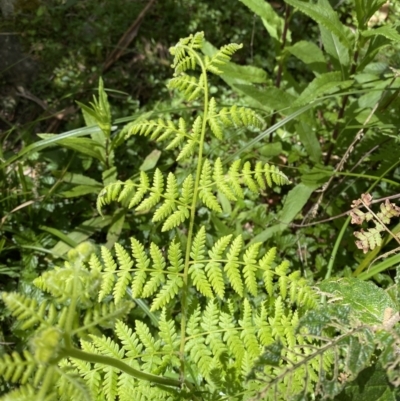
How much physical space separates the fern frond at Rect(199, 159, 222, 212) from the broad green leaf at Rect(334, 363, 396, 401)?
66 centimetres

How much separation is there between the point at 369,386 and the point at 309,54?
1756 millimetres

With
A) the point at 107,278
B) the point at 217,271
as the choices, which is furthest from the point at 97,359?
the point at 217,271

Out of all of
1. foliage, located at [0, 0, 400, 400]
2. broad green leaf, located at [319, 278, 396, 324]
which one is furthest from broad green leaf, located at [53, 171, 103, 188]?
broad green leaf, located at [319, 278, 396, 324]

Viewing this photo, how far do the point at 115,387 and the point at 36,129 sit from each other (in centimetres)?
249

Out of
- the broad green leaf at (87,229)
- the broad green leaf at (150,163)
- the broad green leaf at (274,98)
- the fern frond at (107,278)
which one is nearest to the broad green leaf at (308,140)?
the broad green leaf at (274,98)

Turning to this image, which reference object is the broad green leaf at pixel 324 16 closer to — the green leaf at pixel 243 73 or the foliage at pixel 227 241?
the foliage at pixel 227 241

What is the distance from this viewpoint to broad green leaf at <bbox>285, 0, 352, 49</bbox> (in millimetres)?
2133

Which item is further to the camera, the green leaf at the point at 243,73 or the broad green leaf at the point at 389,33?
the green leaf at the point at 243,73

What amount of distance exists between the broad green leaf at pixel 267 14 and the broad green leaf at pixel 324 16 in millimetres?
346

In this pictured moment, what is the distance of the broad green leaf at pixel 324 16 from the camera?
2.13 m

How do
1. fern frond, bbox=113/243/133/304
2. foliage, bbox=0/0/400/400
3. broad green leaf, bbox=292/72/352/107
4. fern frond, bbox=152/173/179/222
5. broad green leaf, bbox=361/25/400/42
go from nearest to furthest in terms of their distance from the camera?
foliage, bbox=0/0/400/400
fern frond, bbox=113/243/133/304
fern frond, bbox=152/173/179/222
broad green leaf, bbox=361/25/400/42
broad green leaf, bbox=292/72/352/107

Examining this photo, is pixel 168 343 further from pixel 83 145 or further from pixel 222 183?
pixel 83 145

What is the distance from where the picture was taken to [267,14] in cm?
253

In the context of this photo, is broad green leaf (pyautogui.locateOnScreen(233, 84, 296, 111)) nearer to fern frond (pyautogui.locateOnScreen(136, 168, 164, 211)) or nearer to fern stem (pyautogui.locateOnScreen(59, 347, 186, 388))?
fern frond (pyautogui.locateOnScreen(136, 168, 164, 211))
